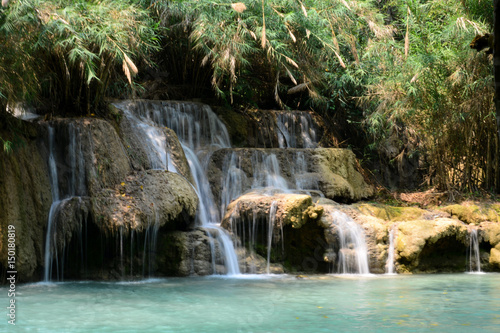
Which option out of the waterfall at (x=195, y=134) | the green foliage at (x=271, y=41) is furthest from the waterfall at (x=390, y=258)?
the green foliage at (x=271, y=41)

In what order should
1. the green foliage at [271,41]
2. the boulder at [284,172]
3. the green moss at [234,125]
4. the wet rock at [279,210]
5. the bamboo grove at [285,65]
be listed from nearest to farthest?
the bamboo grove at [285,65]
the wet rock at [279,210]
the boulder at [284,172]
the green foliage at [271,41]
the green moss at [234,125]

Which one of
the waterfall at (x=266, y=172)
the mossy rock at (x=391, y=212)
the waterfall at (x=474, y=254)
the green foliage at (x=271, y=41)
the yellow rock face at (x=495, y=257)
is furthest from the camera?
the green foliage at (x=271, y=41)

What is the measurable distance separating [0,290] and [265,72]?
7850mm

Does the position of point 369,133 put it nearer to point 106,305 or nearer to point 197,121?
point 197,121

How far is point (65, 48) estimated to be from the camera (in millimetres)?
7172

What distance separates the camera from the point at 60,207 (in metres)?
6.77

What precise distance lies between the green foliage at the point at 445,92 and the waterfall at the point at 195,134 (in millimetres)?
3346

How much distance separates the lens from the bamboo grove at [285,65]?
278 inches

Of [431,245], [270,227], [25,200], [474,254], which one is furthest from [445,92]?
[25,200]

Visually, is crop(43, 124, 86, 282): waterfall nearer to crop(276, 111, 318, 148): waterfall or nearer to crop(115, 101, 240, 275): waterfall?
crop(115, 101, 240, 275): waterfall

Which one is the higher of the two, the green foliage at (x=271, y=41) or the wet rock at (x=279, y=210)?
the green foliage at (x=271, y=41)

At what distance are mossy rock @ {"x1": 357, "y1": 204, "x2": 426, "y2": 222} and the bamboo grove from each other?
7.29ft

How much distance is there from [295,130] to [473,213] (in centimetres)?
432

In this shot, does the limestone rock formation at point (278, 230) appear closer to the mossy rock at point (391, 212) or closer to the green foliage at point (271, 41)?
the mossy rock at point (391, 212)
